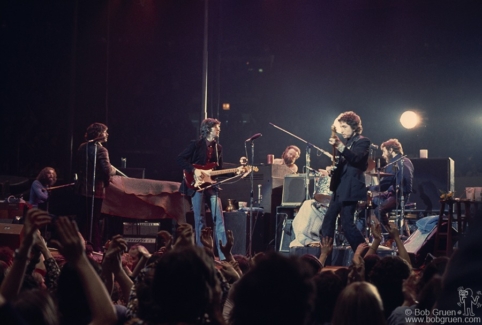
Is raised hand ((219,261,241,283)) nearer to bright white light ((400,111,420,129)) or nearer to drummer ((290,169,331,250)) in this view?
drummer ((290,169,331,250))

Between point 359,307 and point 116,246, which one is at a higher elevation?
point 116,246

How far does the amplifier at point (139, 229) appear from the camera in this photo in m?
11.8

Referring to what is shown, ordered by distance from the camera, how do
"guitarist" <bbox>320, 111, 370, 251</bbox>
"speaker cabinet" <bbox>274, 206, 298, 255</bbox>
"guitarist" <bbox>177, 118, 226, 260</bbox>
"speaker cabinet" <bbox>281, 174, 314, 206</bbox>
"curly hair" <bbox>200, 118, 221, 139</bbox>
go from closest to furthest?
"guitarist" <bbox>320, 111, 370, 251</bbox>
"guitarist" <bbox>177, 118, 226, 260</bbox>
"curly hair" <bbox>200, 118, 221, 139</bbox>
"speaker cabinet" <bbox>274, 206, 298, 255</bbox>
"speaker cabinet" <bbox>281, 174, 314, 206</bbox>

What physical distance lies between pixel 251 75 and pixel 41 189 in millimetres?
11032

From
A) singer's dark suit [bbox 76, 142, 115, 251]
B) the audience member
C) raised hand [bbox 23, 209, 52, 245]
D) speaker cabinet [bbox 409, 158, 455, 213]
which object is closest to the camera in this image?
the audience member

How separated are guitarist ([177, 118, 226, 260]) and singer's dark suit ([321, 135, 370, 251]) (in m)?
2.51

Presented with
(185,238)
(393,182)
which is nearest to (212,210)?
(393,182)

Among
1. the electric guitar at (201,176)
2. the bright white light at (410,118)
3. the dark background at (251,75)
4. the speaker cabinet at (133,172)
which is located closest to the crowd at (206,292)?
the electric guitar at (201,176)

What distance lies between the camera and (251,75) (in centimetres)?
2147

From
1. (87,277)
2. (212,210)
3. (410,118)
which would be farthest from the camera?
(410,118)

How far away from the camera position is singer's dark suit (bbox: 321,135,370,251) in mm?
8070

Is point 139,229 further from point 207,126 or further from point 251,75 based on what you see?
point 251,75

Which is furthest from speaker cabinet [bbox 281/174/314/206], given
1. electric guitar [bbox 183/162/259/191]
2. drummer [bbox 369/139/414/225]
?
electric guitar [bbox 183/162/259/191]

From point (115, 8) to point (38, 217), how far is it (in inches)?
605
